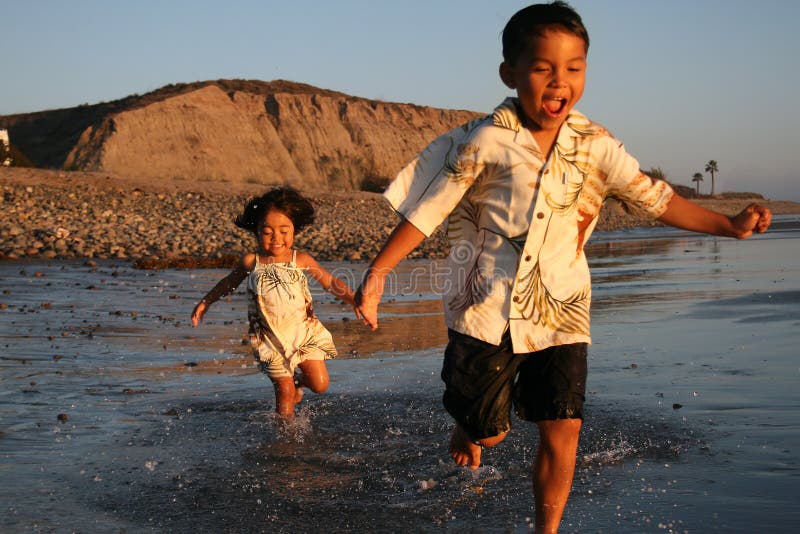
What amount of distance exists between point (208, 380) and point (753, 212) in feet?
15.5

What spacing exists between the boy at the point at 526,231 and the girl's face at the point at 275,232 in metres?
2.92

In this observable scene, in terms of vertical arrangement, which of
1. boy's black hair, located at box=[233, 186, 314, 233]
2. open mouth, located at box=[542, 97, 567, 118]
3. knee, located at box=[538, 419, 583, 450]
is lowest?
knee, located at box=[538, 419, 583, 450]

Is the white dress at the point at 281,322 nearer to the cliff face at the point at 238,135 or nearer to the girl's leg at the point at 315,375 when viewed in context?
the girl's leg at the point at 315,375

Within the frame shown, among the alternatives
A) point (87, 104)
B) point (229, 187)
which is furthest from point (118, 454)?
point (87, 104)

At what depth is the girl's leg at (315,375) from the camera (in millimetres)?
6180

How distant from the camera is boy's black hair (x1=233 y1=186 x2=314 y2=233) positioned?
6340 mm

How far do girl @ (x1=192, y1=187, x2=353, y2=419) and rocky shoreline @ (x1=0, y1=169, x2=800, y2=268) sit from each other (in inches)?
409

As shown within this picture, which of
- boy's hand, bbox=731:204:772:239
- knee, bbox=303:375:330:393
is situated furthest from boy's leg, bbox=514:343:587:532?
knee, bbox=303:375:330:393

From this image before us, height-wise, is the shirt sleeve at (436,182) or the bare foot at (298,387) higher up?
the shirt sleeve at (436,182)

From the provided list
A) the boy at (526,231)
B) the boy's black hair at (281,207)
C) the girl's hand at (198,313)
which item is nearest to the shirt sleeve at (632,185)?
the boy at (526,231)

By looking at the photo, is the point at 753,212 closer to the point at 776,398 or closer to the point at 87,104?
the point at 776,398

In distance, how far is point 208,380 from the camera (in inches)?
284

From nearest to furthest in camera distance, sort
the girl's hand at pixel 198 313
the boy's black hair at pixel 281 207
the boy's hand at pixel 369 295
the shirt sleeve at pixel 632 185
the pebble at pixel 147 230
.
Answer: the boy's hand at pixel 369 295, the shirt sleeve at pixel 632 185, the girl's hand at pixel 198 313, the boy's black hair at pixel 281 207, the pebble at pixel 147 230

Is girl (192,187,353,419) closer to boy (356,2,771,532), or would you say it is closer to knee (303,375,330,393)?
knee (303,375,330,393)
